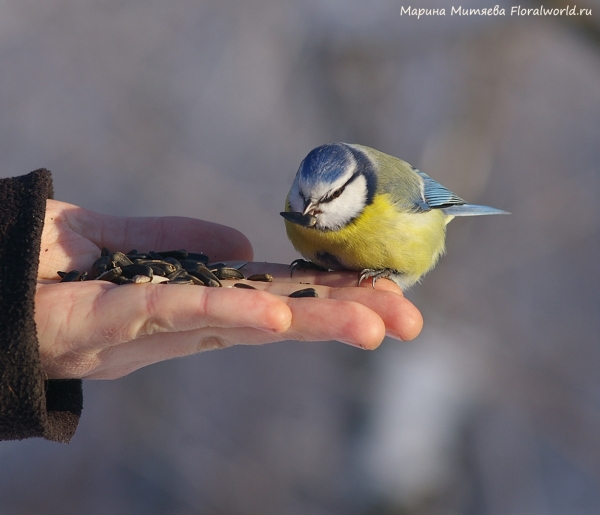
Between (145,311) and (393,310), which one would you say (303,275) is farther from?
(145,311)

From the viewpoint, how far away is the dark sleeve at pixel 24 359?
4.65 feet

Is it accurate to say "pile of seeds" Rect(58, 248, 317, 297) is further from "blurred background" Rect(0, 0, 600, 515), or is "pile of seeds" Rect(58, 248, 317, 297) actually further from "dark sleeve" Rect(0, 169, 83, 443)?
"blurred background" Rect(0, 0, 600, 515)

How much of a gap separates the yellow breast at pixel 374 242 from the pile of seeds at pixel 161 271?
181mm

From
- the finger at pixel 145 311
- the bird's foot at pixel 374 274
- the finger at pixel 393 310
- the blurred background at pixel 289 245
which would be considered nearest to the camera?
the finger at pixel 145 311

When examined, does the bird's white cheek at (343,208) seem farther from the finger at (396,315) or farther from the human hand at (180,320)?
the finger at (396,315)

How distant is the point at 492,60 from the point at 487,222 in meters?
0.91

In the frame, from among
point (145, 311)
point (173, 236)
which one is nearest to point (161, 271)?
point (145, 311)

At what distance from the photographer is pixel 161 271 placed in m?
1.83

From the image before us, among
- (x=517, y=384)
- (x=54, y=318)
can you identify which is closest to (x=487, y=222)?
(x=517, y=384)

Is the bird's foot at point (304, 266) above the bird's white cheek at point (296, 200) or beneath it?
beneath

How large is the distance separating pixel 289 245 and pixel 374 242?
156cm

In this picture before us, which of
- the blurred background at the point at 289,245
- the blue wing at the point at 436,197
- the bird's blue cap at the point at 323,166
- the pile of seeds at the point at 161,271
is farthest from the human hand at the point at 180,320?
the blurred background at the point at 289,245

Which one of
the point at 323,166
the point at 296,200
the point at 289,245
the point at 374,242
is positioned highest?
the point at 323,166

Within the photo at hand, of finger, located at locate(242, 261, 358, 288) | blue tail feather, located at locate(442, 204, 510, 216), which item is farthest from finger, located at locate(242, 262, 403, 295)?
blue tail feather, located at locate(442, 204, 510, 216)
